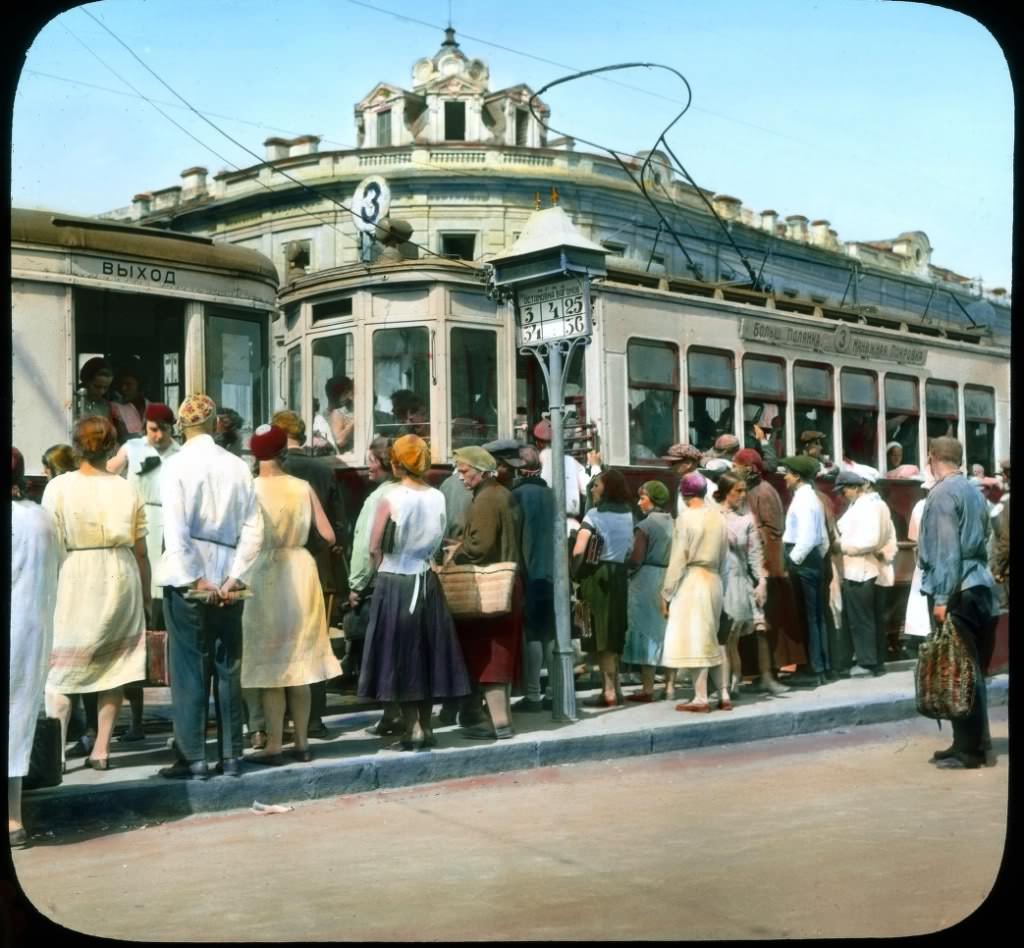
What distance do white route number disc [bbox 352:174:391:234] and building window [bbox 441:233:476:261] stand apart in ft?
1.55

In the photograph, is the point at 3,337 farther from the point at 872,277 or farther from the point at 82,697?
the point at 872,277

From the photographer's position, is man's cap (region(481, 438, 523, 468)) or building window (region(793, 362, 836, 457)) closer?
man's cap (region(481, 438, 523, 468))

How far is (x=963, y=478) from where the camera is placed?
245 inches

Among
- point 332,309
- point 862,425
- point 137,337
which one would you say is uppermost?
point 332,309

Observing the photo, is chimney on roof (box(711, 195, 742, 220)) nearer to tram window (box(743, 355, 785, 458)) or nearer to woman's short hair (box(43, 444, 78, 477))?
tram window (box(743, 355, 785, 458))

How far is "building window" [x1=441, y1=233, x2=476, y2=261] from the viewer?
829 cm

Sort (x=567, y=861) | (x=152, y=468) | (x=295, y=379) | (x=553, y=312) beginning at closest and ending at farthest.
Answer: (x=567, y=861) < (x=152, y=468) < (x=553, y=312) < (x=295, y=379)

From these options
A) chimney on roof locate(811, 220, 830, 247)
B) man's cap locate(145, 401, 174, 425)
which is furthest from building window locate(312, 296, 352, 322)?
chimney on roof locate(811, 220, 830, 247)

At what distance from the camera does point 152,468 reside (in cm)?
598

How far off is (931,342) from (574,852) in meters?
5.03

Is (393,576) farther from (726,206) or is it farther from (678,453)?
(678,453)

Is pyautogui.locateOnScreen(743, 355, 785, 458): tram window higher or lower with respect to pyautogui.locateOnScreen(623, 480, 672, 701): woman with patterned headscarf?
higher

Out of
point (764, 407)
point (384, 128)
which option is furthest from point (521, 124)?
point (764, 407)

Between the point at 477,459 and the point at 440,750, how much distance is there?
1.43 metres
